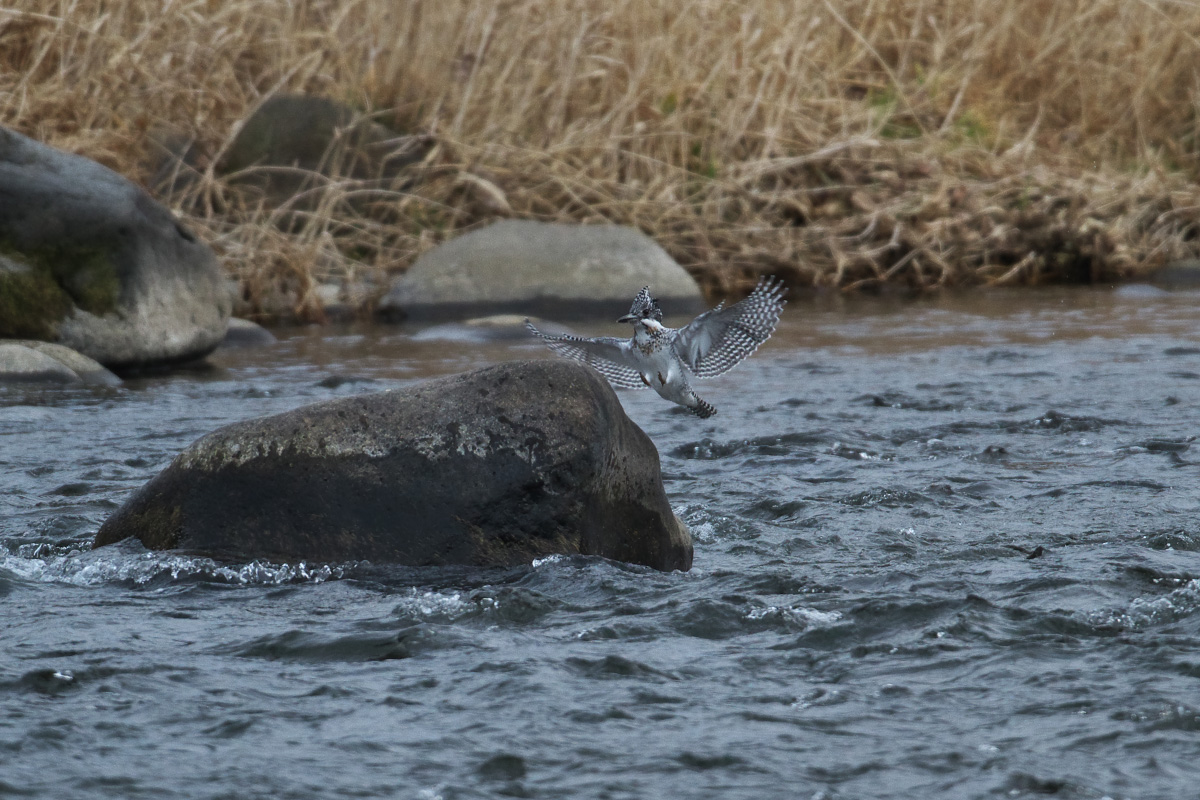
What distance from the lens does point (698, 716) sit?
10.0 ft

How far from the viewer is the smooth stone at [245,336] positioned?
32.8ft

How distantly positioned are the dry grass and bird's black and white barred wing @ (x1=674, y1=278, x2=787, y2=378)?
5.94m

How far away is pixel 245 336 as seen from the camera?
10.1m

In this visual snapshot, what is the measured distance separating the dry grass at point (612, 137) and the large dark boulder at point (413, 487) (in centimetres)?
679

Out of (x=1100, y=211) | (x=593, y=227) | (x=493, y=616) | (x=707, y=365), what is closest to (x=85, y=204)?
(x=593, y=227)

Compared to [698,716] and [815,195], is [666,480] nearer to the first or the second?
[698,716]

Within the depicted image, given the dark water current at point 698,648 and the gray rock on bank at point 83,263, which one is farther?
the gray rock on bank at point 83,263

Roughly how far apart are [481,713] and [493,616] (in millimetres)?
650

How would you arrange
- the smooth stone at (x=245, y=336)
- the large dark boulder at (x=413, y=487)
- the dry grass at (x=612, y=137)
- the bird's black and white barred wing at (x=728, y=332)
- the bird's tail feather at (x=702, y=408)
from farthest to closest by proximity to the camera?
the dry grass at (x=612, y=137) < the smooth stone at (x=245, y=336) < the bird's tail feather at (x=702, y=408) < the bird's black and white barred wing at (x=728, y=332) < the large dark boulder at (x=413, y=487)

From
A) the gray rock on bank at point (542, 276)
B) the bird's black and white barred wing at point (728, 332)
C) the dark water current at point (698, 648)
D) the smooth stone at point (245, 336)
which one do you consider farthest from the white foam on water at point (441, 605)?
the gray rock on bank at point (542, 276)

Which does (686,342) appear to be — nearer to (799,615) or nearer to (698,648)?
(799,615)

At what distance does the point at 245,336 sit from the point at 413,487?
615cm

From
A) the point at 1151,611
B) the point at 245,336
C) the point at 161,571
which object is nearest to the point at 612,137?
the point at 245,336

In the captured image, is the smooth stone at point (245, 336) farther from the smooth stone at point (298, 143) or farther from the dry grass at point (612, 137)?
the smooth stone at point (298, 143)
